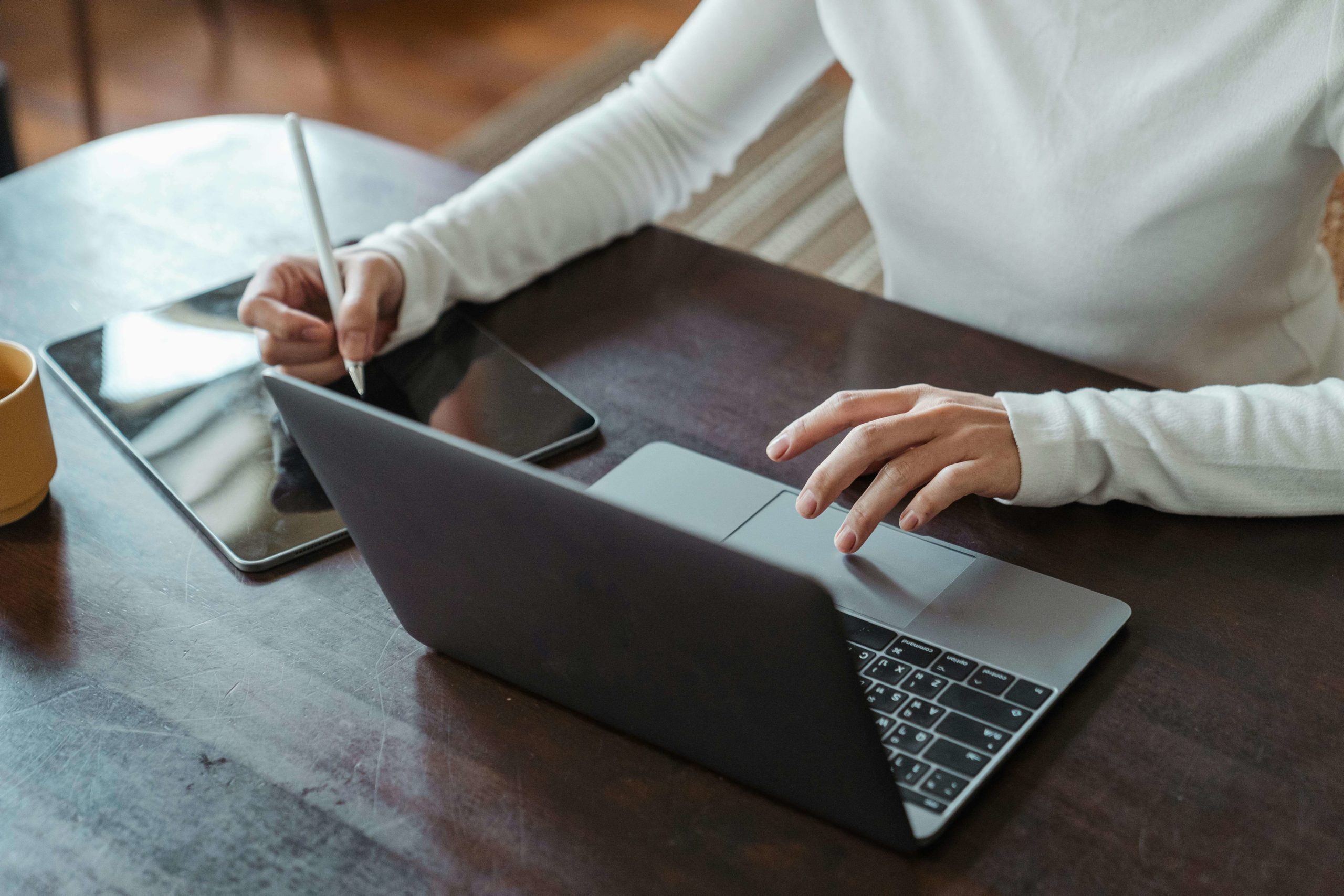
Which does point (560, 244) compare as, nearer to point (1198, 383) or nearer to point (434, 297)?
point (434, 297)

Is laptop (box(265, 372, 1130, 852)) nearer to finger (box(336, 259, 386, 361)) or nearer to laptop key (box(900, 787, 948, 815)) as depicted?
laptop key (box(900, 787, 948, 815))

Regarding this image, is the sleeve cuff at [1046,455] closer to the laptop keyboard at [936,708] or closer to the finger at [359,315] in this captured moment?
the laptop keyboard at [936,708]

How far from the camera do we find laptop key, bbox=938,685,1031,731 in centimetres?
57

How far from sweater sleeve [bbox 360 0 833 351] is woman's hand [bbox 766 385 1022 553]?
0.35 m

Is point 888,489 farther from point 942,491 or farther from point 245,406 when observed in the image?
point 245,406

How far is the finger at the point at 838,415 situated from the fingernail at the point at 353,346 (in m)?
0.31

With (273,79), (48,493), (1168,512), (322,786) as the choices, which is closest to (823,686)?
(322,786)

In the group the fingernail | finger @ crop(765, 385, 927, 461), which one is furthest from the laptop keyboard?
the fingernail

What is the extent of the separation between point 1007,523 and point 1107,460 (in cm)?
7

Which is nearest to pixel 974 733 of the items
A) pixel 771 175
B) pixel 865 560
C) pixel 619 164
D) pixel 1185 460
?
pixel 865 560

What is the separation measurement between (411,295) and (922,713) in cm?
53

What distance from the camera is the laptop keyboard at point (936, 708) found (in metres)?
0.54

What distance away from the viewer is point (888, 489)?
678mm

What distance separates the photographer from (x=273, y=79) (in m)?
3.07
